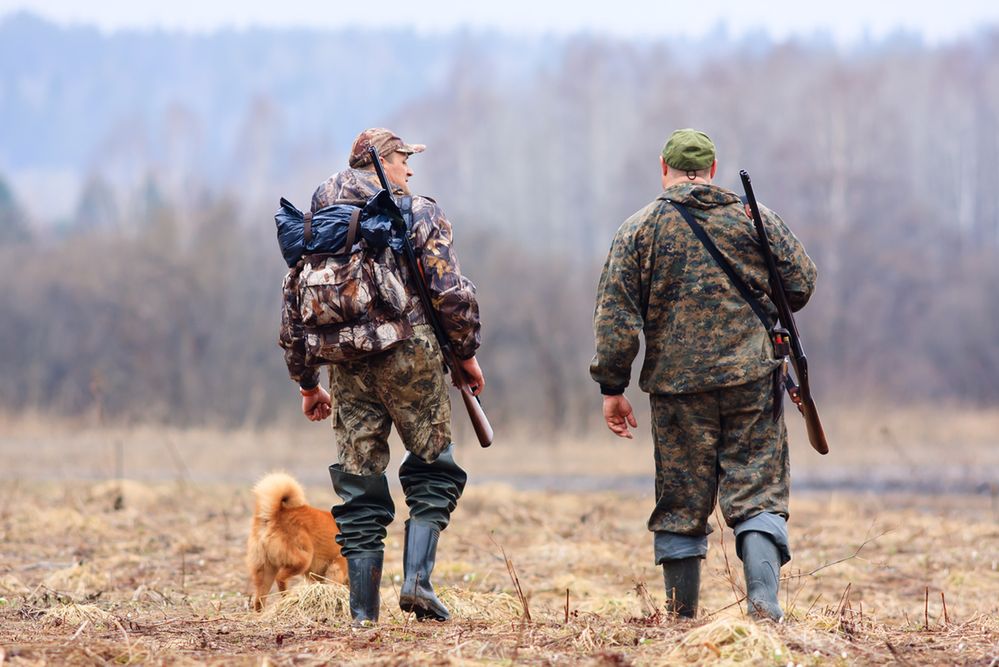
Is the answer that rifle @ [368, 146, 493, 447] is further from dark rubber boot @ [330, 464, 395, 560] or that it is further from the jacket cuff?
the jacket cuff

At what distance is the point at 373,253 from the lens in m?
5.43

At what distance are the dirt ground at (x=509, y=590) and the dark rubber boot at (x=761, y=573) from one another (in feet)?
0.41

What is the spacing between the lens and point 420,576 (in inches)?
215

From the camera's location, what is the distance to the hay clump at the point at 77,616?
17.2ft

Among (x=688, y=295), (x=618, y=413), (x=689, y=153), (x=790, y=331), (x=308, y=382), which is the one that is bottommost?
(x=618, y=413)

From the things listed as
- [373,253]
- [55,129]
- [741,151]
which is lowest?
[373,253]

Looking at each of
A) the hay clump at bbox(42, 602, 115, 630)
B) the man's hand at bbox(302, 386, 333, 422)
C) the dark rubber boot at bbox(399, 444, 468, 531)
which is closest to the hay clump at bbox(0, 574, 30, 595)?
the hay clump at bbox(42, 602, 115, 630)

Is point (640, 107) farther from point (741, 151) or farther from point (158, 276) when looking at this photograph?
point (158, 276)

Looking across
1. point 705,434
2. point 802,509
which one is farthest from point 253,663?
point 802,509

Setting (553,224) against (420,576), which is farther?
(553,224)

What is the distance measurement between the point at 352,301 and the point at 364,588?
4.20ft

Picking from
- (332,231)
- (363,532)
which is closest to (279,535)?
(363,532)

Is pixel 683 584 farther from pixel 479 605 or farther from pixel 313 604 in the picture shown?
pixel 313 604

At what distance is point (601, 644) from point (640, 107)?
50.6 meters
